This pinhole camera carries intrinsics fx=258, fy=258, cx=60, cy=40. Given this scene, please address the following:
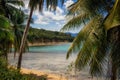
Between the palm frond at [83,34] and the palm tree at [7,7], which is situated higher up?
the palm frond at [83,34]

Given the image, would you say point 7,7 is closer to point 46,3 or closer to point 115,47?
point 46,3

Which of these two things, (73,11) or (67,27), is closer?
(73,11)

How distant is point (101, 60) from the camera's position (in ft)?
30.3

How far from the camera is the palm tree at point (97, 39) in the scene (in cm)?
901

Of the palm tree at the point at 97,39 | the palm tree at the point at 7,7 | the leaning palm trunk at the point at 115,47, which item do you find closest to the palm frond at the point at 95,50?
the palm tree at the point at 97,39

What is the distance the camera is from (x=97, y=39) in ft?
30.4

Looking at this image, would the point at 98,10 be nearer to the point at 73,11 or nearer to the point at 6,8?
the point at 73,11

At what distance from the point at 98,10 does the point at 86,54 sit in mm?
1796

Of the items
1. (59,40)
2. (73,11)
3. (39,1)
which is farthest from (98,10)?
(59,40)

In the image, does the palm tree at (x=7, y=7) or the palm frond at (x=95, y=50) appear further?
the palm tree at (x=7, y=7)

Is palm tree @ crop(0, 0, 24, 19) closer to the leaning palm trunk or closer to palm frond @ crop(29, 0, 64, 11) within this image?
palm frond @ crop(29, 0, 64, 11)

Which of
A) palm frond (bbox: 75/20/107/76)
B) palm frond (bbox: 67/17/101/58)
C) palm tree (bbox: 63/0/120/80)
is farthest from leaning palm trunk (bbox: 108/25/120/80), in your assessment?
palm frond (bbox: 67/17/101/58)

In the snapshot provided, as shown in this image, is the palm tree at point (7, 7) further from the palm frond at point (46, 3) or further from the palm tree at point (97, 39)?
the palm tree at point (97, 39)

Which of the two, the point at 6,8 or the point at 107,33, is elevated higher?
the point at 107,33
